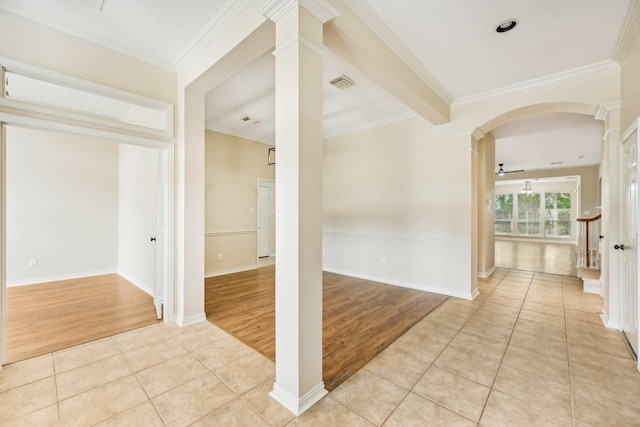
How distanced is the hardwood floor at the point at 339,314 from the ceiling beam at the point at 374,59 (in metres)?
2.70

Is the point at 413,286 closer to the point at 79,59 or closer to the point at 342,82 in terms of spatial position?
the point at 342,82

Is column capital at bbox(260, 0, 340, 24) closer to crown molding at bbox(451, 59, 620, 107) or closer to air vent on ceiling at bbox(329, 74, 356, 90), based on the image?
air vent on ceiling at bbox(329, 74, 356, 90)

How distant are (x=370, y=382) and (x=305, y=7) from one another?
8.96 feet

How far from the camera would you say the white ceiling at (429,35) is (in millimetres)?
2158

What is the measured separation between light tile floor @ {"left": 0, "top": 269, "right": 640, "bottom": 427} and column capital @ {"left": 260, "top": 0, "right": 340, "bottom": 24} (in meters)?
2.68

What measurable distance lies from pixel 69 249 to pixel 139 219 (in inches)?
74.5

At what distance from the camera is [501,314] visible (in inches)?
133

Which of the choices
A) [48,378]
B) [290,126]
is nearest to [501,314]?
[290,126]

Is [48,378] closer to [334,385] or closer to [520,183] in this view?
[334,385]

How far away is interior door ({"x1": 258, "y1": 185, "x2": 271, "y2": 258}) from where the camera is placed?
6689mm

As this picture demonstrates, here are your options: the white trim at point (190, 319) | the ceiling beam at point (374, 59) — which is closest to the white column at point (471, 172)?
the ceiling beam at point (374, 59)

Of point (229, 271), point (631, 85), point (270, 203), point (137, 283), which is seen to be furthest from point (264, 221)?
point (631, 85)

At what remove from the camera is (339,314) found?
338 cm

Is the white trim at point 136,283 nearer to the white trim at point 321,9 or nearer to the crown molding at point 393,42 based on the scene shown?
the white trim at point 321,9
